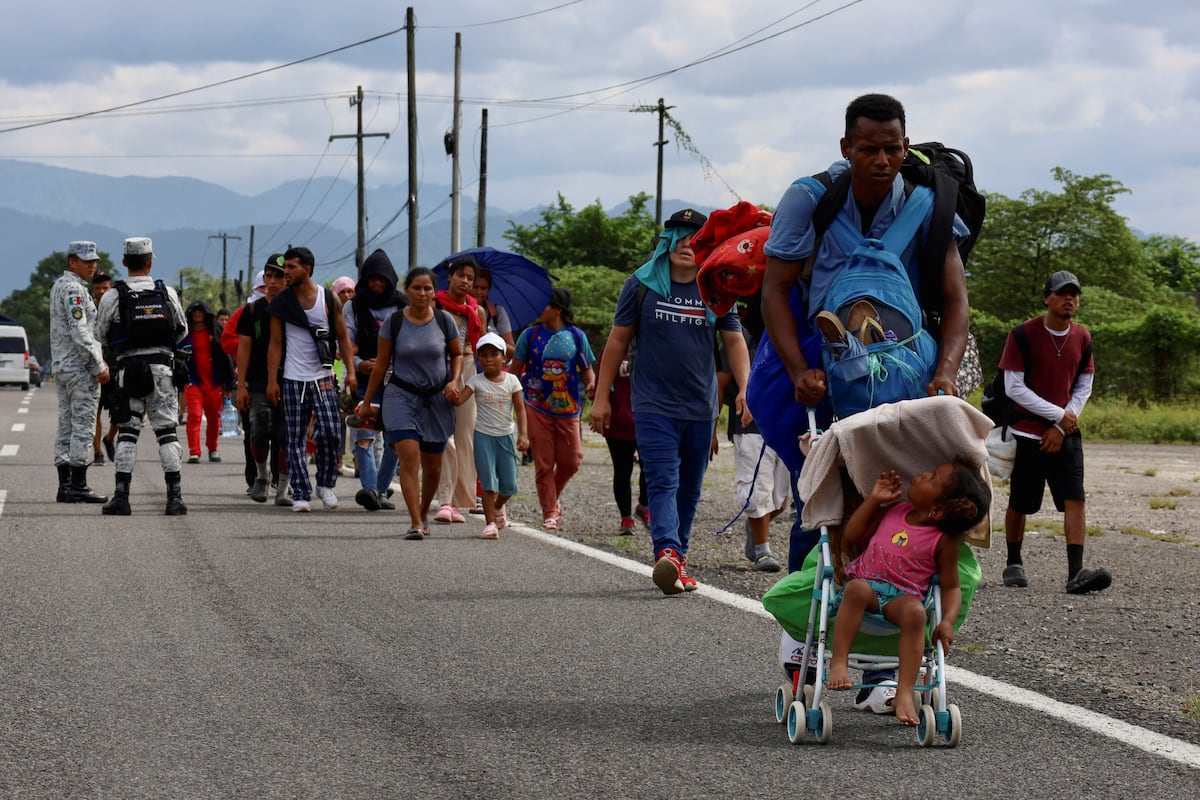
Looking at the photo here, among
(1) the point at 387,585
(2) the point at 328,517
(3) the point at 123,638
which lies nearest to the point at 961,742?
(3) the point at 123,638

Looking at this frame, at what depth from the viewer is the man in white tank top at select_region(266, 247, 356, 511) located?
12.3 metres

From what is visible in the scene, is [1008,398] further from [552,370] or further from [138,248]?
[138,248]

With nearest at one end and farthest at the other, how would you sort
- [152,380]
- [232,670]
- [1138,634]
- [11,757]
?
1. [11,757]
2. [232,670]
3. [1138,634]
4. [152,380]

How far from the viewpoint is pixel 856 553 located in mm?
4961

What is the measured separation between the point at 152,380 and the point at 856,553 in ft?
26.0

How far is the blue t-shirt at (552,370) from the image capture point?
37.8ft

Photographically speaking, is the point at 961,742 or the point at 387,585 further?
the point at 387,585

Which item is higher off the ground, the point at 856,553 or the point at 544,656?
the point at 856,553

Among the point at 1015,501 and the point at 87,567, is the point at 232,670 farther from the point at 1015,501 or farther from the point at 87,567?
the point at 1015,501

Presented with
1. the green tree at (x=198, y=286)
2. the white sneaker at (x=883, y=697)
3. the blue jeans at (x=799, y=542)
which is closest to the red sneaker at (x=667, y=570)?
the blue jeans at (x=799, y=542)

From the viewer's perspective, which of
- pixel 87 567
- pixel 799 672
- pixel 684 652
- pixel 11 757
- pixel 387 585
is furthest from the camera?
pixel 87 567

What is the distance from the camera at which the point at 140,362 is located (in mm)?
11664

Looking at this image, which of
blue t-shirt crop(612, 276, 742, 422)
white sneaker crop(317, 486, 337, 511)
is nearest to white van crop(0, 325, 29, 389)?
white sneaker crop(317, 486, 337, 511)

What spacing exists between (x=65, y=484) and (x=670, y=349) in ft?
21.6
